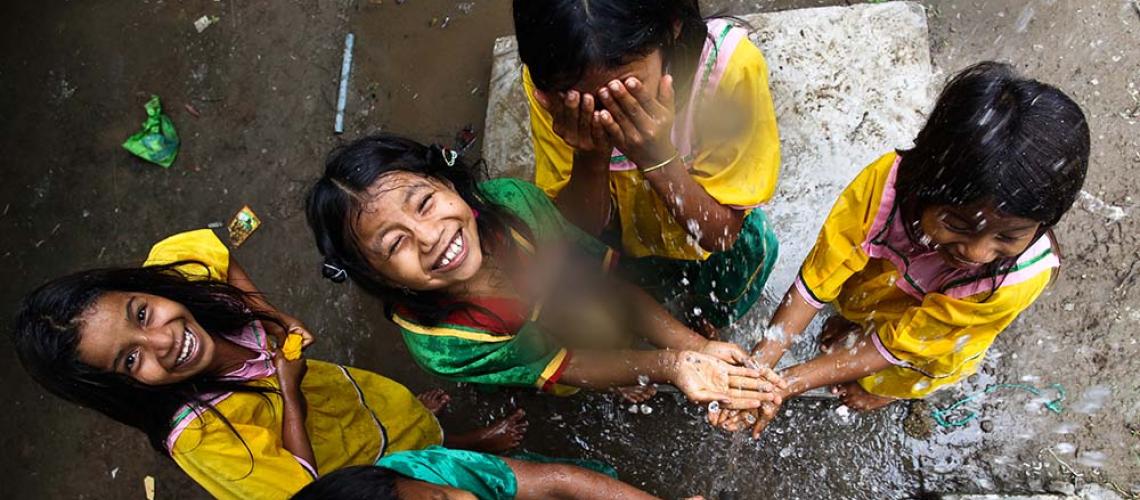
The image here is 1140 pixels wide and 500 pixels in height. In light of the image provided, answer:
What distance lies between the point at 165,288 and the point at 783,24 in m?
2.33

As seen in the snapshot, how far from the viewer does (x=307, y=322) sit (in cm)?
345

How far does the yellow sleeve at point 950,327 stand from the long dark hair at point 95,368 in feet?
6.00

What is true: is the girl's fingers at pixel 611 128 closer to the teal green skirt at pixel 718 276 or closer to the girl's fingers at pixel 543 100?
the girl's fingers at pixel 543 100

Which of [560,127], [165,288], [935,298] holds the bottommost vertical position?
[165,288]

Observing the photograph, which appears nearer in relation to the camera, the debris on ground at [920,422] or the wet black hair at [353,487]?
the wet black hair at [353,487]

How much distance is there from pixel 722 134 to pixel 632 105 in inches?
14.4

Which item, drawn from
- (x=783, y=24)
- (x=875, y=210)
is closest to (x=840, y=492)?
(x=875, y=210)

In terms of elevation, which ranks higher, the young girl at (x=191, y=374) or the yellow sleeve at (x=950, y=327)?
the yellow sleeve at (x=950, y=327)

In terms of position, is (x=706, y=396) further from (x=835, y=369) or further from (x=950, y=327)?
(x=950, y=327)

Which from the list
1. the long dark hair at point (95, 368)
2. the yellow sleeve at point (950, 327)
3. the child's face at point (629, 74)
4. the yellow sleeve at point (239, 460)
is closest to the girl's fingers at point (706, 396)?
the yellow sleeve at point (950, 327)

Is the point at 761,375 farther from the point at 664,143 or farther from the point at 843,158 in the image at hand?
the point at 843,158

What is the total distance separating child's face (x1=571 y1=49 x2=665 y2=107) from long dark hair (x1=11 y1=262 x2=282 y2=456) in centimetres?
131

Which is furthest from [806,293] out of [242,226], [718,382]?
[242,226]

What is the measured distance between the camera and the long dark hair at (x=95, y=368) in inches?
79.7
